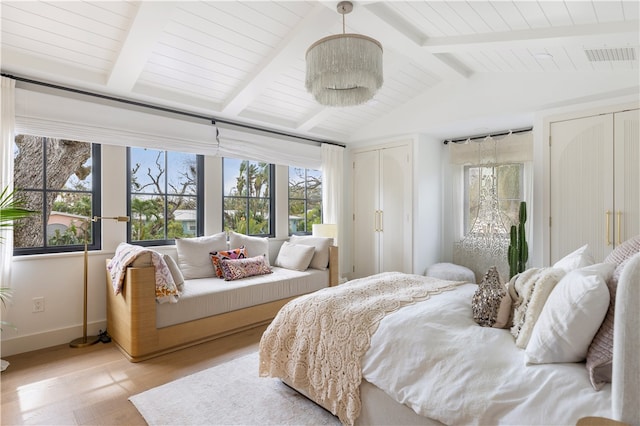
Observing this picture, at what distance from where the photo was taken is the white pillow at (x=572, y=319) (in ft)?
3.95

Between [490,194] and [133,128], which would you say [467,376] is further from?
[490,194]

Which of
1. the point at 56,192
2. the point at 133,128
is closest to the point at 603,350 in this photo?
the point at 133,128

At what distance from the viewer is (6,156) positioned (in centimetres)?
265

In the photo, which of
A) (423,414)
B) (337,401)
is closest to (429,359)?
(423,414)

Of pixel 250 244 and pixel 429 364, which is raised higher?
pixel 250 244

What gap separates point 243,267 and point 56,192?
5.99ft

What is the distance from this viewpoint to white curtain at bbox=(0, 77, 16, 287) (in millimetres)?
2623

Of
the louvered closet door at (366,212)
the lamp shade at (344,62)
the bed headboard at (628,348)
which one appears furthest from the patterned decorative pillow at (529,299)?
the louvered closet door at (366,212)

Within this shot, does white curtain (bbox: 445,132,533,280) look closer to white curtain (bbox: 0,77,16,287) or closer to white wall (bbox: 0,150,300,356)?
white wall (bbox: 0,150,300,356)

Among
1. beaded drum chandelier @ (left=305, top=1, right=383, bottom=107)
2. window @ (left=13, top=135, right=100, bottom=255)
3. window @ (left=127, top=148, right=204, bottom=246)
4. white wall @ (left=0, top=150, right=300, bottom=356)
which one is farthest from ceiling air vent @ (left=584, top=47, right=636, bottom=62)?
window @ (left=13, top=135, right=100, bottom=255)

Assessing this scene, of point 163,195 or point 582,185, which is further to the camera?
point 163,195

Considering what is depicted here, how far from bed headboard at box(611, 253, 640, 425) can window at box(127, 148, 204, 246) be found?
146 inches

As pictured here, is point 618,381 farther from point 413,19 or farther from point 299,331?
point 413,19

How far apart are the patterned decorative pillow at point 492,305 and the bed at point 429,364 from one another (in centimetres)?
5
